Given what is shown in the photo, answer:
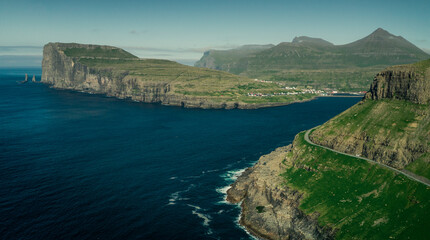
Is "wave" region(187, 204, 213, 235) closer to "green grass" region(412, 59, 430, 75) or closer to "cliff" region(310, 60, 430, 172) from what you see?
"cliff" region(310, 60, 430, 172)

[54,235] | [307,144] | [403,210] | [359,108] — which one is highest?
[359,108]

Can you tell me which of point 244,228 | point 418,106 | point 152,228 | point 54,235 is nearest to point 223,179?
point 244,228

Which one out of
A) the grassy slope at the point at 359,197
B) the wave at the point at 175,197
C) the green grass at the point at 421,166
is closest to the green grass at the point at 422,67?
the green grass at the point at 421,166

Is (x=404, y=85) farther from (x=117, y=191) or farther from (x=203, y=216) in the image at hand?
(x=117, y=191)

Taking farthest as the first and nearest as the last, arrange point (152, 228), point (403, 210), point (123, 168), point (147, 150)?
point (147, 150) < point (123, 168) < point (152, 228) < point (403, 210)

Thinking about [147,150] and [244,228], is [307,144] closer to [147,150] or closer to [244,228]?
[244,228]

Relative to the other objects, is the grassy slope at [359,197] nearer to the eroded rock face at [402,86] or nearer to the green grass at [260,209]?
the green grass at [260,209]

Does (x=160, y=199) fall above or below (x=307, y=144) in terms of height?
below
